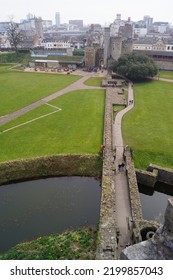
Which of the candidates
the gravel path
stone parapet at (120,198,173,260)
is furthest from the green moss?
the gravel path

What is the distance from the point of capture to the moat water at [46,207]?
20922 mm

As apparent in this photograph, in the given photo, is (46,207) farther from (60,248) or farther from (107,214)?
(107,214)

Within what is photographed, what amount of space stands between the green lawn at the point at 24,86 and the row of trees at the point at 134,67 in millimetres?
11987

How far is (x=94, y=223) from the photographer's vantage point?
21609 mm

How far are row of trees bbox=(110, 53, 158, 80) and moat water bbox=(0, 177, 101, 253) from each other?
4016 centimetres

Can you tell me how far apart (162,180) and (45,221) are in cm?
1371

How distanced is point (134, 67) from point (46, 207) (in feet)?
152

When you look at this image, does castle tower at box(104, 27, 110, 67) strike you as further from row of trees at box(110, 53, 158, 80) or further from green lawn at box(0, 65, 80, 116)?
green lawn at box(0, 65, 80, 116)

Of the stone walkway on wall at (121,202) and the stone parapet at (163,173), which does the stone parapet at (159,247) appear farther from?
the stone parapet at (163,173)

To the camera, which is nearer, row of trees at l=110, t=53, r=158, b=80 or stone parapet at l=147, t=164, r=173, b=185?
stone parapet at l=147, t=164, r=173, b=185

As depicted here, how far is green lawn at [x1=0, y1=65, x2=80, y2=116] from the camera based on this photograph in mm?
46750

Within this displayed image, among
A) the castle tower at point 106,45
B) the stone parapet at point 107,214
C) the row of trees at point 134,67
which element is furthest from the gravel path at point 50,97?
the stone parapet at point 107,214

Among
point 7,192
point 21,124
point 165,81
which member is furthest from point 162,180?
point 165,81

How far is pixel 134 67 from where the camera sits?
59.8 m
